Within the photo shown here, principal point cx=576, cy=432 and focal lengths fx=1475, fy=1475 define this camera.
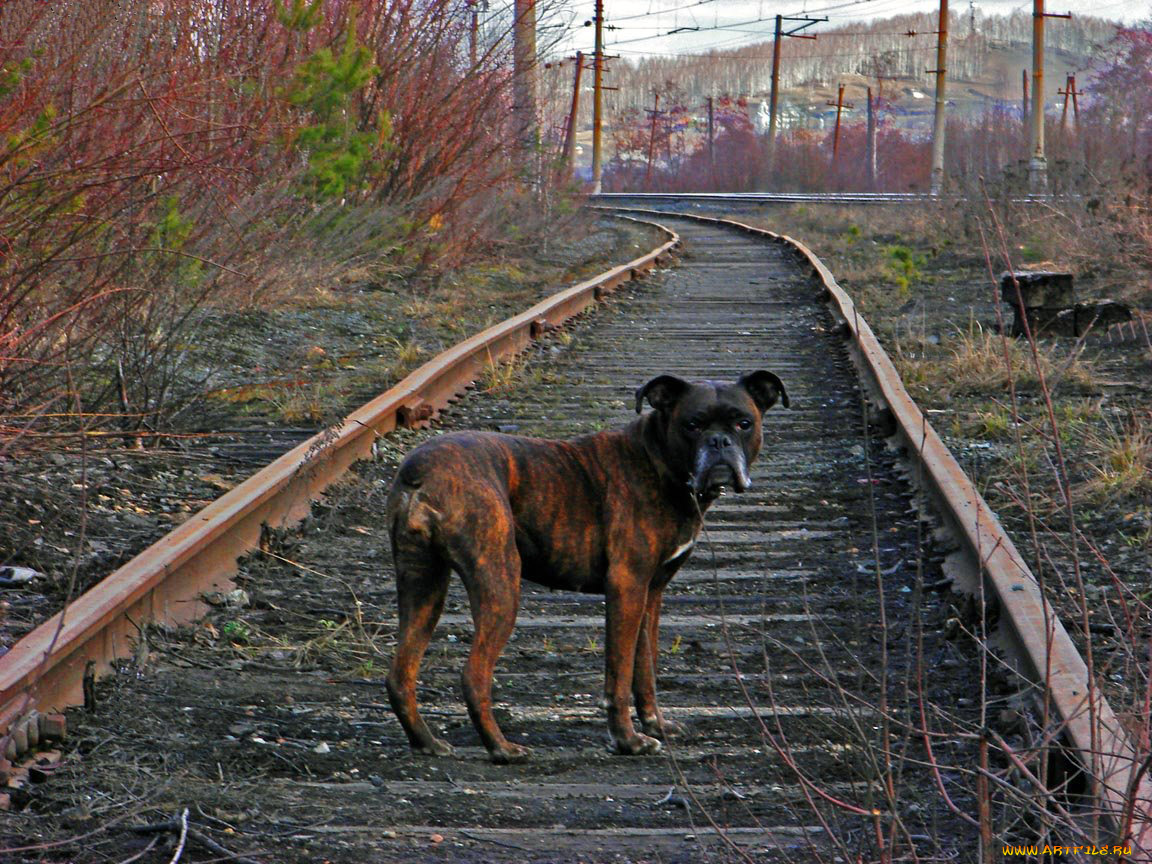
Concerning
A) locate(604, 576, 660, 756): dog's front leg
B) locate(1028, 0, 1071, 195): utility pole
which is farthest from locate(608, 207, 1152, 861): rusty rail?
locate(1028, 0, 1071, 195): utility pole

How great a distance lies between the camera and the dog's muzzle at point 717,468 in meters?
3.79

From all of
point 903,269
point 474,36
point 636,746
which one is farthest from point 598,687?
point 474,36

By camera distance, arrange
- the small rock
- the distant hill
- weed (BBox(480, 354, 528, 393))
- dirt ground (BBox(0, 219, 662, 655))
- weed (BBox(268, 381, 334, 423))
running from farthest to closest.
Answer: the distant hill < weed (BBox(480, 354, 528, 393)) < weed (BBox(268, 381, 334, 423)) < dirt ground (BBox(0, 219, 662, 655)) < the small rock

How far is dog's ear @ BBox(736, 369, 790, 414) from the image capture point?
4.12 meters

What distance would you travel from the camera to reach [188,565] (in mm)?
5031

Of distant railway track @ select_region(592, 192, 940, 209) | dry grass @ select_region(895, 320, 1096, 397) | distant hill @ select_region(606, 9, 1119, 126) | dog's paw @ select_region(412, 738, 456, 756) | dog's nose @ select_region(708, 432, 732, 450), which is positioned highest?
distant hill @ select_region(606, 9, 1119, 126)

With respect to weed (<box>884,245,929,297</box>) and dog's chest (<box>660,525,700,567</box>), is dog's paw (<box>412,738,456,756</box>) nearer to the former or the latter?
dog's chest (<box>660,525,700,567</box>)

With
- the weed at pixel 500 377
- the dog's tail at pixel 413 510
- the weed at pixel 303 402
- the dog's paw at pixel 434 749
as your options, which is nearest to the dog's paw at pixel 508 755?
the dog's paw at pixel 434 749

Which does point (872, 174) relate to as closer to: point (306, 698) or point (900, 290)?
point (900, 290)

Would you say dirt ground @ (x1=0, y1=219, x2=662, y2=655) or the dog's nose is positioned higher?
the dog's nose

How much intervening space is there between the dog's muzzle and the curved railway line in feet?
1.12

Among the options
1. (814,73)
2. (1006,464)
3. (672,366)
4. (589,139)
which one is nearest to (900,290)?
(672,366)

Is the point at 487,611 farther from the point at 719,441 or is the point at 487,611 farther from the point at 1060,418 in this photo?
the point at 1060,418

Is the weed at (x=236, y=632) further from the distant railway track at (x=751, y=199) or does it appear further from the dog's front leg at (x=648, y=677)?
the distant railway track at (x=751, y=199)
